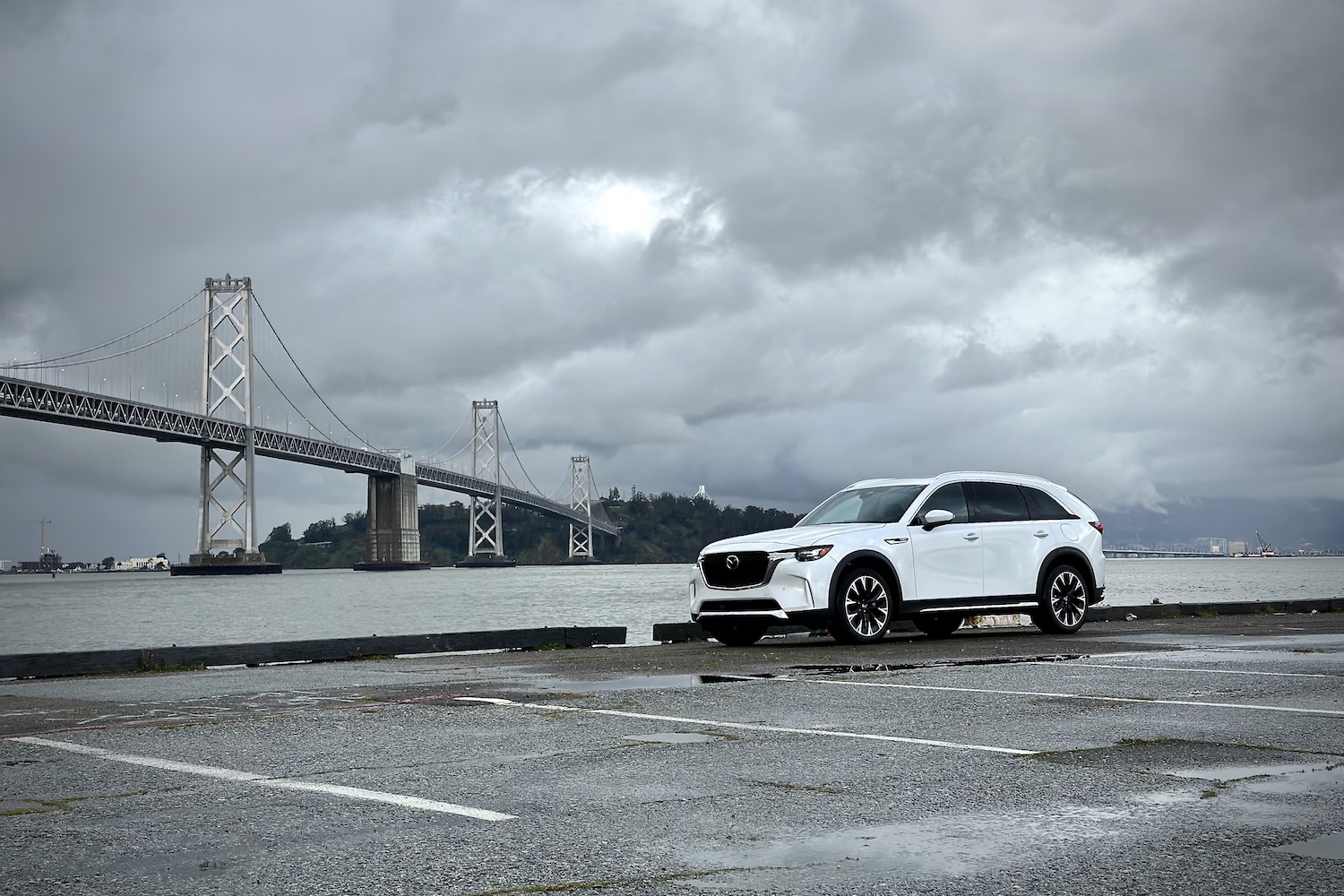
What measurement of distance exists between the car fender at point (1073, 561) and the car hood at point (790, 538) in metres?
2.27

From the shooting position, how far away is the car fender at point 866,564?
13.5 m

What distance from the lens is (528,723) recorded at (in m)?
7.43

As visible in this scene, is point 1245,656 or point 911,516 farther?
point 911,516

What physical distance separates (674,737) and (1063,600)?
9518 millimetres

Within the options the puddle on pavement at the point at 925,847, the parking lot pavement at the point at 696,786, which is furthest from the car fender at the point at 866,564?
the puddle on pavement at the point at 925,847

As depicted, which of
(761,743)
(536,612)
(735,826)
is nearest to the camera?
(735,826)

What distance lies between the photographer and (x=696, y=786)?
5309 millimetres

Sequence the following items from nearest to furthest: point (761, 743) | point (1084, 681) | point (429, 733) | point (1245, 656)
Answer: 1. point (761, 743)
2. point (429, 733)
3. point (1084, 681)
4. point (1245, 656)

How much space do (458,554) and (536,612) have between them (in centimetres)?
9502

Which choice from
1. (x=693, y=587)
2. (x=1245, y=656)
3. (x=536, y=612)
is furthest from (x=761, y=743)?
(x=536, y=612)

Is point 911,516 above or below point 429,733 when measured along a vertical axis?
above

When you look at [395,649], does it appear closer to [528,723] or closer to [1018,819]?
[528,723]

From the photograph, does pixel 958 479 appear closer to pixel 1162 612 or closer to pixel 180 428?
pixel 1162 612

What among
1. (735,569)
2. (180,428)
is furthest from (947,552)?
(180,428)
